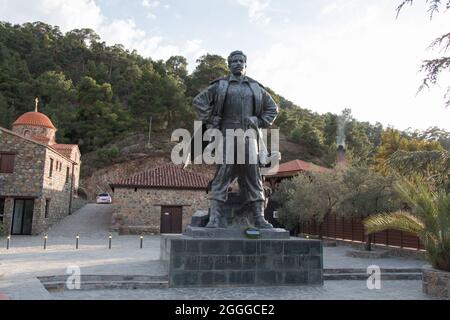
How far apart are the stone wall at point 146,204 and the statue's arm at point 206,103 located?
1788 centimetres

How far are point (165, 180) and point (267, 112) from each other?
18651mm

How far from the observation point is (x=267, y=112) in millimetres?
8305

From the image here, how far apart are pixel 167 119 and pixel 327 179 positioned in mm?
32608

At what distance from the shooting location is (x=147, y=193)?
25.3m

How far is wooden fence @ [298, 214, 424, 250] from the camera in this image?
15.9 meters

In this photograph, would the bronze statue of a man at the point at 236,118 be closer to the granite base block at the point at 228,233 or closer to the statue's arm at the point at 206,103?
the statue's arm at the point at 206,103

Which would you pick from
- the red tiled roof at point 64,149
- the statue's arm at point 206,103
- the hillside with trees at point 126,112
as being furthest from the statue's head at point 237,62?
the hillside with trees at point 126,112

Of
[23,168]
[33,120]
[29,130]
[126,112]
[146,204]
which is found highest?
[126,112]

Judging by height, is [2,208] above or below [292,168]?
below

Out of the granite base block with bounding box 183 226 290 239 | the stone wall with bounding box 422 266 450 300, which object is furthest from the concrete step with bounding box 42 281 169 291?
the stone wall with bounding box 422 266 450 300

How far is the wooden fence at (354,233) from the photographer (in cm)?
1595

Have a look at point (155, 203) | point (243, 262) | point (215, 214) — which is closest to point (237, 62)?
point (215, 214)

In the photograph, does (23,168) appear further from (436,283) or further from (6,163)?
(436,283)
